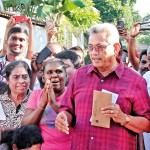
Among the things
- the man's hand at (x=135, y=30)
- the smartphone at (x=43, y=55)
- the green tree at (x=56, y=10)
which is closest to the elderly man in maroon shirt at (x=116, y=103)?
the smartphone at (x=43, y=55)

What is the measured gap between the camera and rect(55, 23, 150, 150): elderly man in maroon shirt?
10.8 ft

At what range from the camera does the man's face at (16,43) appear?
5117 millimetres

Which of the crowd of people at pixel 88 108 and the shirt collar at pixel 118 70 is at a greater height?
the shirt collar at pixel 118 70

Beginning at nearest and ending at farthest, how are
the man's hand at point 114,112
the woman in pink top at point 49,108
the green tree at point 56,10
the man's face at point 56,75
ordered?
the man's hand at point 114,112 → the woman in pink top at point 49,108 → the man's face at point 56,75 → the green tree at point 56,10

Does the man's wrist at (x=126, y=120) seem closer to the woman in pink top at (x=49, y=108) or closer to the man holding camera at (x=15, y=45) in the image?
the woman in pink top at (x=49, y=108)

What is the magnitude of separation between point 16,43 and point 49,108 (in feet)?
4.88

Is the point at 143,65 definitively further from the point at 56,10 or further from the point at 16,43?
the point at 56,10

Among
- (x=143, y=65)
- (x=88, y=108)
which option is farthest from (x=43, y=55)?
(x=88, y=108)

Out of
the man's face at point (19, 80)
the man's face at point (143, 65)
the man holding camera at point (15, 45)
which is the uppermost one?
the man holding camera at point (15, 45)

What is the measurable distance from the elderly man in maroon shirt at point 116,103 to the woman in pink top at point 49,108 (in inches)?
11.8

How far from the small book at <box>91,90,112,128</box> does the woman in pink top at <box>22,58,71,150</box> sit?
0.54 m

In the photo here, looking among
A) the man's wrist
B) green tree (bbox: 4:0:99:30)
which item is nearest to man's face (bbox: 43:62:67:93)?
the man's wrist

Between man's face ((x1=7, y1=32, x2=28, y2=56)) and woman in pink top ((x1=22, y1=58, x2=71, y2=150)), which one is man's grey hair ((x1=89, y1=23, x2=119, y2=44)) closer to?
woman in pink top ((x1=22, y1=58, x2=71, y2=150))

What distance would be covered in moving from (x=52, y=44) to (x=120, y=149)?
2.34 metres
